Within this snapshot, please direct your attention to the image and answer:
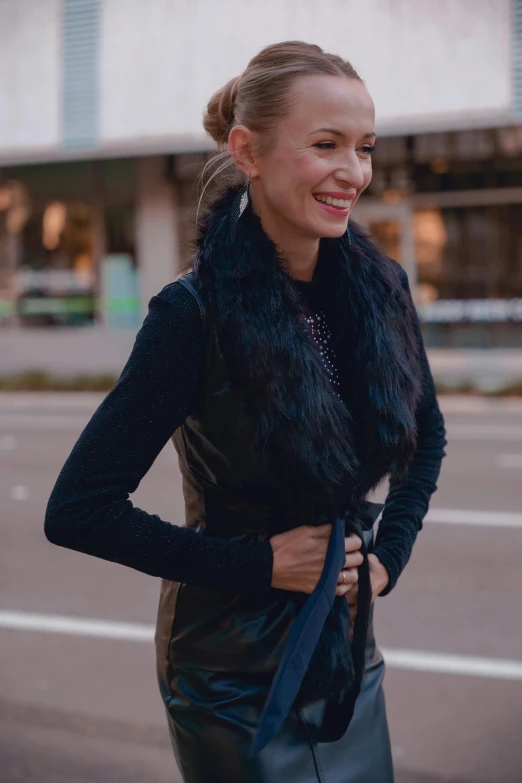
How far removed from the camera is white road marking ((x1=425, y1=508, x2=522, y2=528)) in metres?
7.30

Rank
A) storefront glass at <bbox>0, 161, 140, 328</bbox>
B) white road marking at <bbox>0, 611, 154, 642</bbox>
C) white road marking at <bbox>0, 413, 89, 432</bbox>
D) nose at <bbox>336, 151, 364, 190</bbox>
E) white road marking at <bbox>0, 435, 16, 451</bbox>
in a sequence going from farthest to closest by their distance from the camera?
storefront glass at <bbox>0, 161, 140, 328</bbox>, white road marking at <bbox>0, 413, 89, 432</bbox>, white road marking at <bbox>0, 435, 16, 451</bbox>, white road marking at <bbox>0, 611, 154, 642</bbox>, nose at <bbox>336, 151, 364, 190</bbox>

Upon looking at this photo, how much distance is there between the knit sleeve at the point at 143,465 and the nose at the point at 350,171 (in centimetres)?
34

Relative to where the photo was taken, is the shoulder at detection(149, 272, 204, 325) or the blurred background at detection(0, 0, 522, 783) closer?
the shoulder at detection(149, 272, 204, 325)

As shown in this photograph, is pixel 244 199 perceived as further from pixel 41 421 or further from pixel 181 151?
pixel 181 151

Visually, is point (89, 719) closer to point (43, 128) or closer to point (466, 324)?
point (466, 324)

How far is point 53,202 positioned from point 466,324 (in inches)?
345

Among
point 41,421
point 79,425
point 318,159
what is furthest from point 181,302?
point 41,421

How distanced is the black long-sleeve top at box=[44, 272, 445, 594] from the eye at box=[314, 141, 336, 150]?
13.0 inches

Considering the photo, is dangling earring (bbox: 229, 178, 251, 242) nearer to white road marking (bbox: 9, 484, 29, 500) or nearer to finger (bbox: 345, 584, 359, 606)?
finger (bbox: 345, 584, 359, 606)

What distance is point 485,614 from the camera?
5312mm

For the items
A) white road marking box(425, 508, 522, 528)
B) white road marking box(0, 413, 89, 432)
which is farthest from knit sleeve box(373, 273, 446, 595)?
white road marking box(0, 413, 89, 432)

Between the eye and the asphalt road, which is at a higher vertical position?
the eye

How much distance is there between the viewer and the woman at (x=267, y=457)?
1.56 meters

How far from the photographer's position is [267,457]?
158cm
